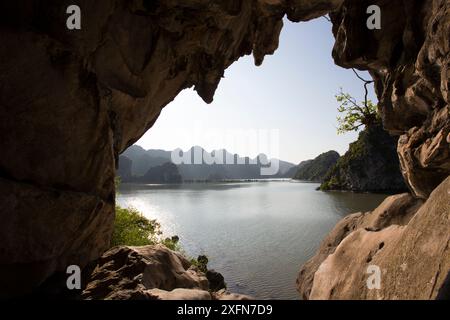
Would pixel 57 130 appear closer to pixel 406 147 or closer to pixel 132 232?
pixel 406 147

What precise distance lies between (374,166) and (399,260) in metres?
122

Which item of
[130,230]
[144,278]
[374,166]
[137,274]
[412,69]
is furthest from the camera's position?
[374,166]

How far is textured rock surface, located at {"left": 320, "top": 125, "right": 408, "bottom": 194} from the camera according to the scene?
113 m

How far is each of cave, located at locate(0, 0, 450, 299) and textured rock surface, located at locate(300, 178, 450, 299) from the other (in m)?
0.03

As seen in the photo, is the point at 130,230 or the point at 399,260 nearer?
the point at 399,260

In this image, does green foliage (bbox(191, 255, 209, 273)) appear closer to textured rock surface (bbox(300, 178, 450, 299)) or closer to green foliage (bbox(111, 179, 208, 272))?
green foliage (bbox(111, 179, 208, 272))

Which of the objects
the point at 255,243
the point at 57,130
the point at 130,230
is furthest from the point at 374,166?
the point at 57,130

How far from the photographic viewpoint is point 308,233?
41.6 metres

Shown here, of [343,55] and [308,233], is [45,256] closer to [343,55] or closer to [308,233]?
[343,55]

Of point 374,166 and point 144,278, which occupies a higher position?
point 374,166

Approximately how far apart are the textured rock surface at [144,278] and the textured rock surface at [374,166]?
113 m

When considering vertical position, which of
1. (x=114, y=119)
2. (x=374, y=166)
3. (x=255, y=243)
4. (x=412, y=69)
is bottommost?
(x=255, y=243)

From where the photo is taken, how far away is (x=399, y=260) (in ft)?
24.4
